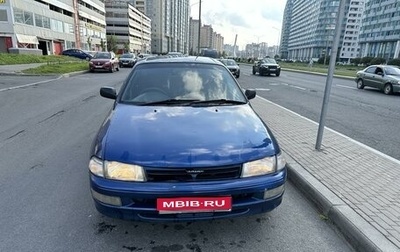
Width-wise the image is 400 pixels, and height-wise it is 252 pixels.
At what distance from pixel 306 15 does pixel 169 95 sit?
14326 cm

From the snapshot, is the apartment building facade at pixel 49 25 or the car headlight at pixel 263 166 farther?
the apartment building facade at pixel 49 25

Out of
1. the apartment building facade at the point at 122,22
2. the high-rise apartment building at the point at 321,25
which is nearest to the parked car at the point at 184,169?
the apartment building facade at the point at 122,22

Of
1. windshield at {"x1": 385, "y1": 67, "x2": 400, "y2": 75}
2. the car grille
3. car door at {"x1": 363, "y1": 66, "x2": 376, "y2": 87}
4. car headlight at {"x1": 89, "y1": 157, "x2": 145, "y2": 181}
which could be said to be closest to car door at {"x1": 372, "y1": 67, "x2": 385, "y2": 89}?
Result: car door at {"x1": 363, "y1": 66, "x2": 376, "y2": 87}

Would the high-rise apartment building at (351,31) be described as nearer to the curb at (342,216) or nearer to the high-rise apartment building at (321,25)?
the high-rise apartment building at (321,25)

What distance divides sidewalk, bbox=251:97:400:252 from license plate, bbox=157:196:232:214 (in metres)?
1.34

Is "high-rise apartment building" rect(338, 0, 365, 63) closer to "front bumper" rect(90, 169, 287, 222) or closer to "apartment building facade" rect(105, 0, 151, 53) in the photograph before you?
"apartment building facade" rect(105, 0, 151, 53)

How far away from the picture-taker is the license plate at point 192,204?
2404mm

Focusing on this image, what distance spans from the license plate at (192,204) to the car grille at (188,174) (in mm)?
162

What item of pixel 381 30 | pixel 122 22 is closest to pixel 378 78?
pixel 381 30

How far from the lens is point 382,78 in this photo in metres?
15.9

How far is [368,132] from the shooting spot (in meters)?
7.01

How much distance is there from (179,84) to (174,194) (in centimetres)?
190

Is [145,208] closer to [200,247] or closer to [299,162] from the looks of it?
[200,247]

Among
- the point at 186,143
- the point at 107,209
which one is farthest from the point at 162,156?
the point at 107,209
